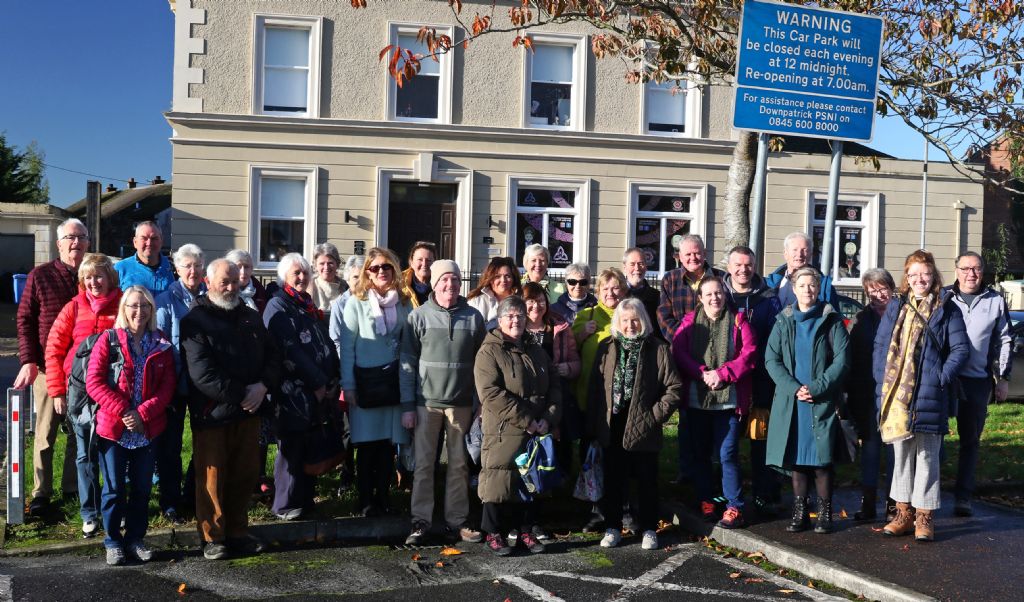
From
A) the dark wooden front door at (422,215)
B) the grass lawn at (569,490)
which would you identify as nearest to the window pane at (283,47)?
the dark wooden front door at (422,215)

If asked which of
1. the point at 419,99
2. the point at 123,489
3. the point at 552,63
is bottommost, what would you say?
the point at 123,489

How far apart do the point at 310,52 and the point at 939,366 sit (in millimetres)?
16210

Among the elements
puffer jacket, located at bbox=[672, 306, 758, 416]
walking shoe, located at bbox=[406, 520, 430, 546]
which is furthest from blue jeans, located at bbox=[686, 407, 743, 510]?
walking shoe, located at bbox=[406, 520, 430, 546]

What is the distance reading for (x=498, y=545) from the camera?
254 inches

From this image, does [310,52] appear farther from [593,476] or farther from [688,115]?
[593,476]

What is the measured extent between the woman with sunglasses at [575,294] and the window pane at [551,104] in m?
14.0

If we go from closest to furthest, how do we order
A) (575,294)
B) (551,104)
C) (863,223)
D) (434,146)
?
(575,294)
(434,146)
(551,104)
(863,223)

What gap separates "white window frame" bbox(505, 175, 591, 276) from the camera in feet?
68.6

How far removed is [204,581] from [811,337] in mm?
4411

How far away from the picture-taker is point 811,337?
6672mm

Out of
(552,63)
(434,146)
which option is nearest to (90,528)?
(434,146)

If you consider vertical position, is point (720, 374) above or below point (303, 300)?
below

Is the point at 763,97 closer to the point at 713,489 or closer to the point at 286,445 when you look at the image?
the point at 713,489

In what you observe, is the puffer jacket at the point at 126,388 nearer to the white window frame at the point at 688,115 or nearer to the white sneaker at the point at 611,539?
the white sneaker at the point at 611,539
